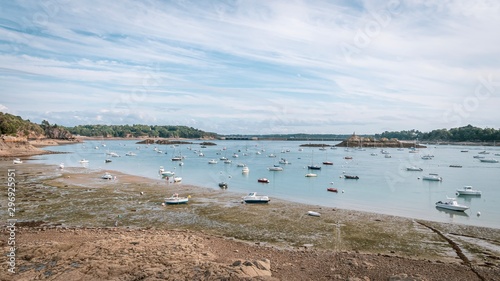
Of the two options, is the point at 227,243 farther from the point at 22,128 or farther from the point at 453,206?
the point at 22,128

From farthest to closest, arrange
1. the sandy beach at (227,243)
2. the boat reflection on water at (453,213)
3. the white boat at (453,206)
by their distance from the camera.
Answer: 1. the white boat at (453,206)
2. the boat reflection on water at (453,213)
3. the sandy beach at (227,243)

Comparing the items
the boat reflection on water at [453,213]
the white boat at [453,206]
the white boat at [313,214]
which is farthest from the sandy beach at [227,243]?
the white boat at [453,206]

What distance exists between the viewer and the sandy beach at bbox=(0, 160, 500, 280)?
1527 centimetres

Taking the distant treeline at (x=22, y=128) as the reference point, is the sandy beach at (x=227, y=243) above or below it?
below

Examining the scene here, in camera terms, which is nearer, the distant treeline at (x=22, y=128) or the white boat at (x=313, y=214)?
the white boat at (x=313, y=214)

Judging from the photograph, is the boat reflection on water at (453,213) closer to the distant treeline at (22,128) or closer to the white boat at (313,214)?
the white boat at (313,214)

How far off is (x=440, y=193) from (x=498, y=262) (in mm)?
32727

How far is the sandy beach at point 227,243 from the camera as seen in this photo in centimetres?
1527

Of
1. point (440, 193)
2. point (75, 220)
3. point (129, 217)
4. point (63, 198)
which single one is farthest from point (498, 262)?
point (63, 198)

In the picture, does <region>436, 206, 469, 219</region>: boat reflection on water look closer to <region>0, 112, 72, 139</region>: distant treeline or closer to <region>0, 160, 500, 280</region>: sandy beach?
<region>0, 160, 500, 280</region>: sandy beach

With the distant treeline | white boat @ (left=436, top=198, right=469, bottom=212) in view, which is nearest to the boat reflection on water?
white boat @ (left=436, top=198, right=469, bottom=212)

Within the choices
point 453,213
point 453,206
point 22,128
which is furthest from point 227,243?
point 22,128

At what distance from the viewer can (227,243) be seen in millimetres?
21328

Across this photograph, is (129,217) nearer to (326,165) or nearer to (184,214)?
(184,214)
